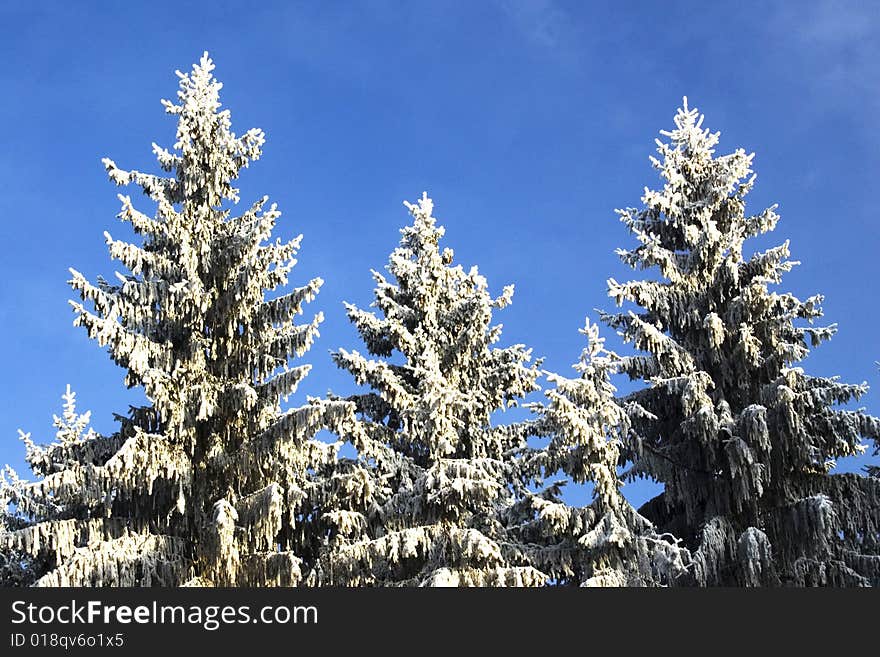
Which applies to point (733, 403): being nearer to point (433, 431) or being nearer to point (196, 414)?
point (433, 431)

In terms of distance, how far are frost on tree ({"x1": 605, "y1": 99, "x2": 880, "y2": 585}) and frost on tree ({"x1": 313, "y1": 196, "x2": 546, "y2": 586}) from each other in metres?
3.22

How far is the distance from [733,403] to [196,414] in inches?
473

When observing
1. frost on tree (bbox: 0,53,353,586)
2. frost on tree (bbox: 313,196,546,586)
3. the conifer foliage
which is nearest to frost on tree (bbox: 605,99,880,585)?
the conifer foliage

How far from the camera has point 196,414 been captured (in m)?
21.1

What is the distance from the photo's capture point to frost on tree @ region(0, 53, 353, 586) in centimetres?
1988

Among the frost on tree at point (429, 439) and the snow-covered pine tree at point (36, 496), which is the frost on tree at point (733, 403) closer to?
the frost on tree at point (429, 439)

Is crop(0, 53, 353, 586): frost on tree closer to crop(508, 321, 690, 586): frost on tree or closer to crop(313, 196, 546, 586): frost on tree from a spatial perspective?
crop(313, 196, 546, 586): frost on tree

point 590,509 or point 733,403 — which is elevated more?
point 733,403

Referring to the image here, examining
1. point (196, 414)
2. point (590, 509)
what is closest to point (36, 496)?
point (196, 414)

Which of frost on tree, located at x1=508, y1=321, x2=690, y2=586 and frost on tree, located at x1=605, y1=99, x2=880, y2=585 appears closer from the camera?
frost on tree, located at x1=508, y1=321, x2=690, y2=586

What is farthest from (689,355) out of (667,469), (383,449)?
(383,449)

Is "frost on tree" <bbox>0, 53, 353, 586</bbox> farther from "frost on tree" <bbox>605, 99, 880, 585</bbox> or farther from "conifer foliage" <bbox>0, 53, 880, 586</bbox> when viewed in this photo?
"frost on tree" <bbox>605, 99, 880, 585</bbox>

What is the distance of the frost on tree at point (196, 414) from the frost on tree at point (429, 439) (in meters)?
1.30

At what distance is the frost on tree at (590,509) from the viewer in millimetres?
19500
